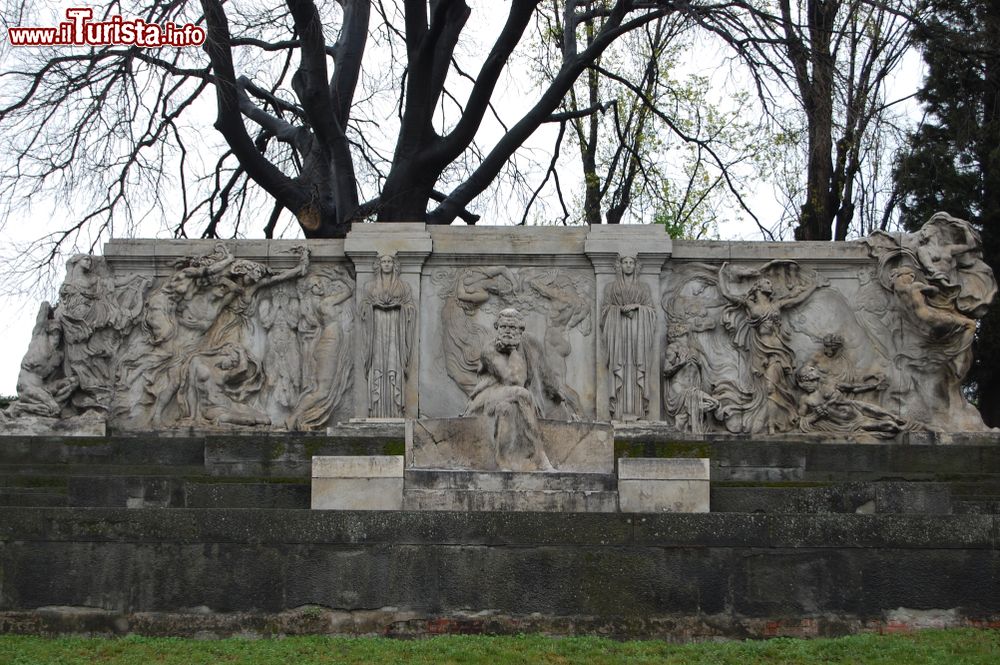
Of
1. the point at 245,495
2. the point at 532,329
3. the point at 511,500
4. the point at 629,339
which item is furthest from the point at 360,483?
the point at 629,339

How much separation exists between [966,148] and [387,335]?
38.6 ft

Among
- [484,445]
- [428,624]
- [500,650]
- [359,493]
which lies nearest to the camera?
[500,650]

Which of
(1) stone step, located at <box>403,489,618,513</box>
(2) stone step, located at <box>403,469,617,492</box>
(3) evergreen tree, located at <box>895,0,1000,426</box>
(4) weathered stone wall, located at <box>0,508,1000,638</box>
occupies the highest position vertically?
(3) evergreen tree, located at <box>895,0,1000,426</box>

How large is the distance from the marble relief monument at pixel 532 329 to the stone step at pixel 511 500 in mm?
4225

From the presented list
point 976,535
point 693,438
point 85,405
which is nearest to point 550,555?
point 976,535

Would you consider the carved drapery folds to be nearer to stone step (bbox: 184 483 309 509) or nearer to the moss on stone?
the moss on stone

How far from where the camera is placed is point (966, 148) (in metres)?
23.5

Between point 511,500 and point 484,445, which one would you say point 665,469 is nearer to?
point 511,500

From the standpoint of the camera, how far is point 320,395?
1725cm

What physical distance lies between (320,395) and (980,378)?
11906 mm

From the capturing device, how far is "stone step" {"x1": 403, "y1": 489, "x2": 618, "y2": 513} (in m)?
12.4

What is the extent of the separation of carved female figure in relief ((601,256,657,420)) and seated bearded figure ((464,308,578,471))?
257 centimetres

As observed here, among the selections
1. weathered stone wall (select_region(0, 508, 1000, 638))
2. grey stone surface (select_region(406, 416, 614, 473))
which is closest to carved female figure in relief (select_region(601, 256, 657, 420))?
grey stone surface (select_region(406, 416, 614, 473))

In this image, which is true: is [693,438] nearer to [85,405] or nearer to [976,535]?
[976,535]
